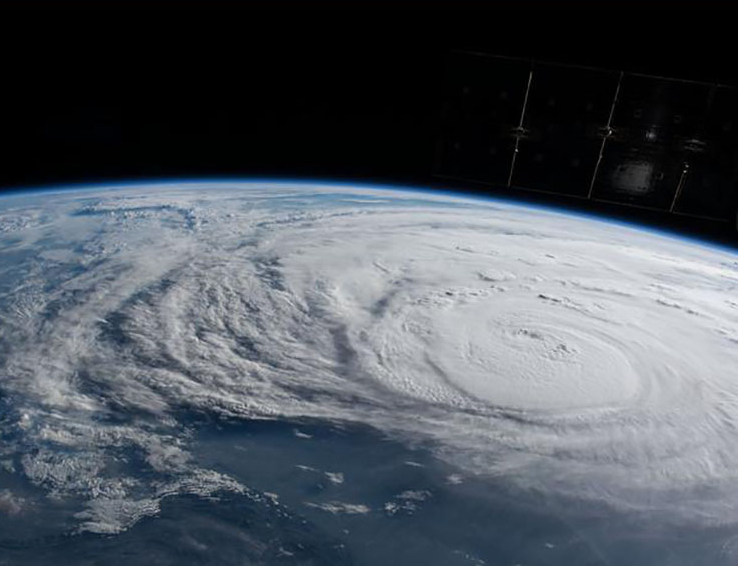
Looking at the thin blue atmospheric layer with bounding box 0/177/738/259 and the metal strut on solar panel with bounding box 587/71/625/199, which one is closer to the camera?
the metal strut on solar panel with bounding box 587/71/625/199

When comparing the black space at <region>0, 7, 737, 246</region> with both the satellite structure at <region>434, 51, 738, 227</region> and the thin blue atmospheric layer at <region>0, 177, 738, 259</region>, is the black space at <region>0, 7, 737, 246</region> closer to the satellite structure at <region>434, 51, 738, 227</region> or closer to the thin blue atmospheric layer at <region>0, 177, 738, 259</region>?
the satellite structure at <region>434, 51, 738, 227</region>

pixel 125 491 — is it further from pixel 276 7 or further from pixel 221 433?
pixel 276 7

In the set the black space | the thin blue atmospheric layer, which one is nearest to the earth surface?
the thin blue atmospheric layer

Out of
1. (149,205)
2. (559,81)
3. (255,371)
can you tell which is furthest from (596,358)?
(149,205)

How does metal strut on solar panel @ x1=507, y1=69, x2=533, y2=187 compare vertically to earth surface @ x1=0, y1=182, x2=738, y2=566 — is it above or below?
above

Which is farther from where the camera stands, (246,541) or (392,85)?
(392,85)

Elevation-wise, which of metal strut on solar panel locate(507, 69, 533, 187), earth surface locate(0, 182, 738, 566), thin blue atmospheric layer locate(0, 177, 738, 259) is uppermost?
metal strut on solar panel locate(507, 69, 533, 187)

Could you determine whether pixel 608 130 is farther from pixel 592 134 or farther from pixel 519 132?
pixel 519 132
